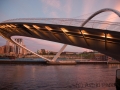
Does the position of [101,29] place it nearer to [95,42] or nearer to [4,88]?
[95,42]

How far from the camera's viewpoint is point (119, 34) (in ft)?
62.9

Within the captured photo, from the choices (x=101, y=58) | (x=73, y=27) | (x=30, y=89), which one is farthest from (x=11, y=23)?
(x=101, y=58)

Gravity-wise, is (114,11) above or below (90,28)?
above

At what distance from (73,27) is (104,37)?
140 inches

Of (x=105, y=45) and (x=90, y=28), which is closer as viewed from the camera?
(x=90, y=28)

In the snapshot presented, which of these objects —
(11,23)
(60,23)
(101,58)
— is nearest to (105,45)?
(60,23)

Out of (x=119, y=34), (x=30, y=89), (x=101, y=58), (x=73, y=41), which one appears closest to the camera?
(x=119, y=34)

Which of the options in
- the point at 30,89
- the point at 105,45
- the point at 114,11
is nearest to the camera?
the point at 105,45

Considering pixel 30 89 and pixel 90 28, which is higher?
pixel 90 28

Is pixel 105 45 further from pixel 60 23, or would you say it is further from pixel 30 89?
pixel 30 89

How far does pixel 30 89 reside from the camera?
26047 mm

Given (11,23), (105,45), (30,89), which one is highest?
(11,23)

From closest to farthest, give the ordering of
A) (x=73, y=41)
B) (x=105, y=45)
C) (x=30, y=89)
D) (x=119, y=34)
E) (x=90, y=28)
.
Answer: (x=119, y=34) < (x=90, y=28) < (x=105, y=45) < (x=30, y=89) < (x=73, y=41)

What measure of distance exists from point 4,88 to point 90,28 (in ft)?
46.0
